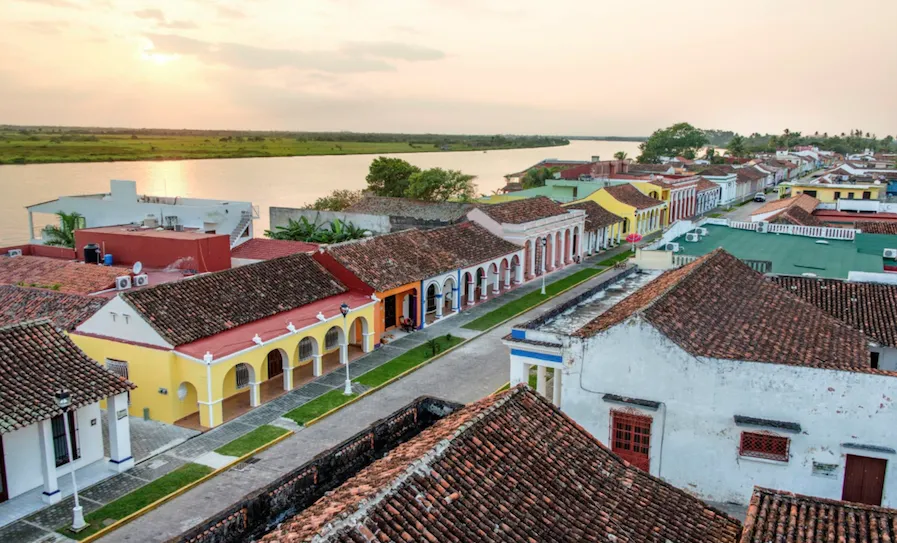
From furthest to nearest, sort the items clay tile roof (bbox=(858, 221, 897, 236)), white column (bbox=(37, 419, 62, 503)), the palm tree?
1. the palm tree
2. clay tile roof (bbox=(858, 221, 897, 236))
3. white column (bbox=(37, 419, 62, 503))

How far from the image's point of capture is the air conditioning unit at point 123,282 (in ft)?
74.5

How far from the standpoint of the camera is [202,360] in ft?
56.9

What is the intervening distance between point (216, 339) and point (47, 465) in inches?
213

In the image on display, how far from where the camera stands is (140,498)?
47.6 ft

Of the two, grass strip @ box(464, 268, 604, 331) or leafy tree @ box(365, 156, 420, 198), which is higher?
leafy tree @ box(365, 156, 420, 198)

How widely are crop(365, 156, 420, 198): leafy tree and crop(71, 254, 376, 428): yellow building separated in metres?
35.1

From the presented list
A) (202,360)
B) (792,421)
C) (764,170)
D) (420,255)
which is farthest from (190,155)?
(792,421)

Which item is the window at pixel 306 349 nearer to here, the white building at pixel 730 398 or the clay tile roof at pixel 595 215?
the white building at pixel 730 398

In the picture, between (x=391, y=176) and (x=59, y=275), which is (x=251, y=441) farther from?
(x=391, y=176)

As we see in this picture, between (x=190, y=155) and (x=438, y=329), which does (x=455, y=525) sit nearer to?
(x=438, y=329)

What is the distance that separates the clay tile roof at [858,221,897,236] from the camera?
31.0 metres

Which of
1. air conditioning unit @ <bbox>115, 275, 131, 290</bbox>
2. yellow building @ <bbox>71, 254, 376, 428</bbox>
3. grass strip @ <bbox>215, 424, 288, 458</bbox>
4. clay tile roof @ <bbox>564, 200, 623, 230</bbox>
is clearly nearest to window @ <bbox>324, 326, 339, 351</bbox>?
yellow building @ <bbox>71, 254, 376, 428</bbox>

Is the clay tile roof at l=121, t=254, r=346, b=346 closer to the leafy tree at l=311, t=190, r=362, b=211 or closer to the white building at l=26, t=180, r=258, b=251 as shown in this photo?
the white building at l=26, t=180, r=258, b=251

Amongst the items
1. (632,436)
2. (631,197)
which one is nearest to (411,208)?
(631,197)
